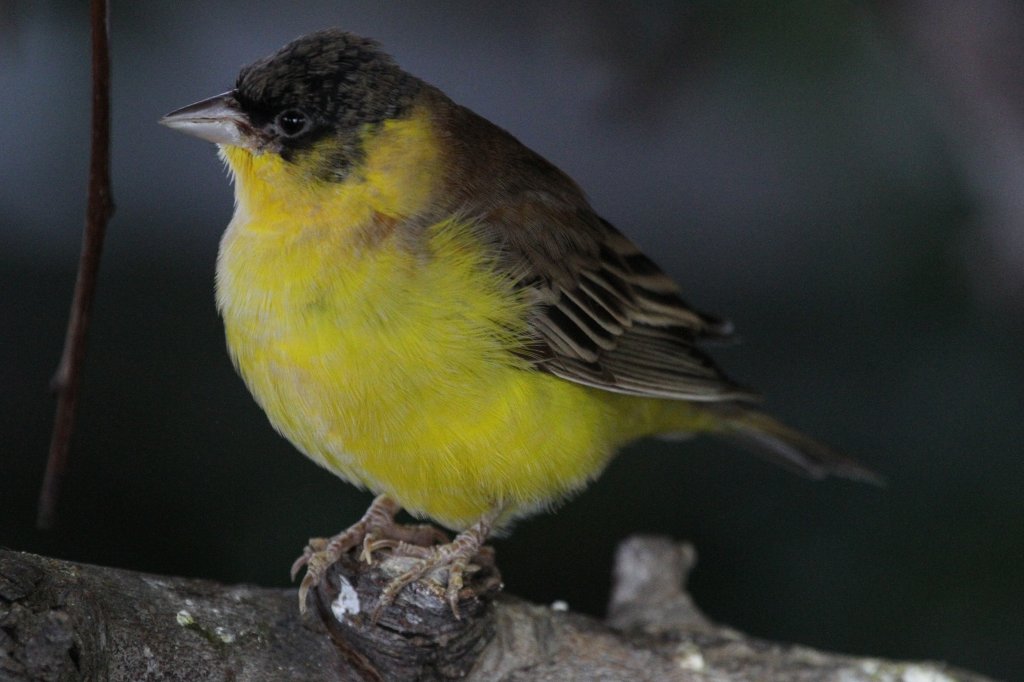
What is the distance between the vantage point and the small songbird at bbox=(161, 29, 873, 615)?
2660mm

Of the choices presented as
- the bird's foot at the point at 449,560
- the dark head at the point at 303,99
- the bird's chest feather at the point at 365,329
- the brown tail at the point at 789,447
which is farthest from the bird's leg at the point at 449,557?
the brown tail at the point at 789,447

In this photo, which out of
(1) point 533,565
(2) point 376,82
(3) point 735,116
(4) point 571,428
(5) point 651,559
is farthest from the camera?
(3) point 735,116

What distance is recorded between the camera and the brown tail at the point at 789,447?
3.81 m

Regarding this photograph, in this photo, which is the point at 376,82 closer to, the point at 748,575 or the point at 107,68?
the point at 107,68

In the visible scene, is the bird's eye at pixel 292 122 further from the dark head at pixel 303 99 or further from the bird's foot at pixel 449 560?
the bird's foot at pixel 449 560

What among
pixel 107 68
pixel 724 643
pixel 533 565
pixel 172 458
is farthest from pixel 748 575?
pixel 107 68

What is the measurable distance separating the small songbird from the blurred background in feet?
2.89

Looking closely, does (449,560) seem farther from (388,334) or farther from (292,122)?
(292,122)

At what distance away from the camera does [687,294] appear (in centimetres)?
482

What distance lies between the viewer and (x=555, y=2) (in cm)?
377

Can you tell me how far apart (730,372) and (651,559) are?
4.37ft

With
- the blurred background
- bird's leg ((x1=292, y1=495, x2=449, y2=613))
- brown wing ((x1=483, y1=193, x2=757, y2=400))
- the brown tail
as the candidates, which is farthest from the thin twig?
the brown tail

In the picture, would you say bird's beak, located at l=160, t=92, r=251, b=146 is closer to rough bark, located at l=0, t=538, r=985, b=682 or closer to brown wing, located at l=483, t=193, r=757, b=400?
brown wing, located at l=483, t=193, r=757, b=400

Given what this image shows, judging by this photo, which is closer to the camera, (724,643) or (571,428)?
(571,428)
